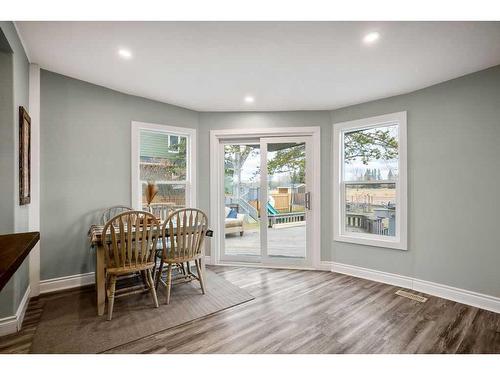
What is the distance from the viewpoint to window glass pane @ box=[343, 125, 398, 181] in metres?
3.43

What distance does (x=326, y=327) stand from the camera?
2.25 meters

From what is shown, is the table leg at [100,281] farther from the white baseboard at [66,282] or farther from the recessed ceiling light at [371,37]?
the recessed ceiling light at [371,37]

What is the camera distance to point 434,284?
9.87 ft

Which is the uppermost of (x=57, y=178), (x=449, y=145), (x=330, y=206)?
(x=449, y=145)

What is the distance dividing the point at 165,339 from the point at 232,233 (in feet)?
7.36

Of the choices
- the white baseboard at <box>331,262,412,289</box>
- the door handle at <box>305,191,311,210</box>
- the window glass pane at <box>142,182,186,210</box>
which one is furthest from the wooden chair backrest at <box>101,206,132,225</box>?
the white baseboard at <box>331,262,412,289</box>

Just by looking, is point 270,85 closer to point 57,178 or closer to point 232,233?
point 232,233

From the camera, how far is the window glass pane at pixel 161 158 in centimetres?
373

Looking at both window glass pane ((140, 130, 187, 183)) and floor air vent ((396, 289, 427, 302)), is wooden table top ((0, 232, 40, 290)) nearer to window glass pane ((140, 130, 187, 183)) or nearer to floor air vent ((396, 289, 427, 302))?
window glass pane ((140, 130, 187, 183))

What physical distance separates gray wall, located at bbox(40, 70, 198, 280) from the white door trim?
1.21 meters

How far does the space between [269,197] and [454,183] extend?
7.42 feet

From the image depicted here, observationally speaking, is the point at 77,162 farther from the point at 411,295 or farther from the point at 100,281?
the point at 411,295

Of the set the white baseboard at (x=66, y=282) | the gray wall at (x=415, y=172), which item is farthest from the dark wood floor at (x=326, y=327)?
the gray wall at (x=415, y=172)
